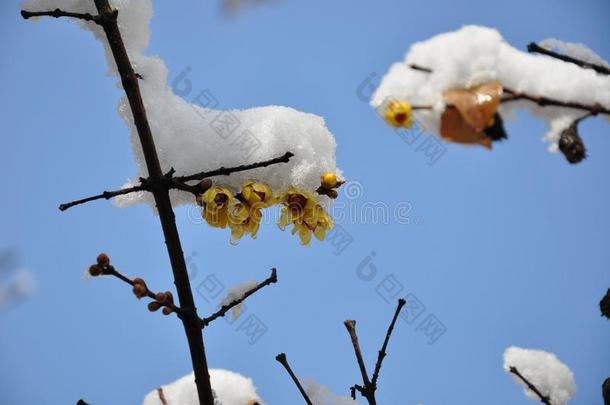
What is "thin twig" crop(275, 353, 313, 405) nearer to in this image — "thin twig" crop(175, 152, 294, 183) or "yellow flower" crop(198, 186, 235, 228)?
"yellow flower" crop(198, 186, 235, 228)

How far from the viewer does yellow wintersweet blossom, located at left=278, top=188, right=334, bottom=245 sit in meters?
1.89

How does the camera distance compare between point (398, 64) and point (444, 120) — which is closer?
point (444, 120)

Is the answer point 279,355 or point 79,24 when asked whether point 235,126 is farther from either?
point 279,355

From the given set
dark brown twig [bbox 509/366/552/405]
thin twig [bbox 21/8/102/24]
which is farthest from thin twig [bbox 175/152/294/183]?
dark brown twig [bbox 509/366/552/405]

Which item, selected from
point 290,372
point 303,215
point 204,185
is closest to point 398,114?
point 303,215

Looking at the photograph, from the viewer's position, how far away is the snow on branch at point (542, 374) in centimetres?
218

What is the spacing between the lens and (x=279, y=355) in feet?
7.09

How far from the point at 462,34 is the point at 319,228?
0.85 meters

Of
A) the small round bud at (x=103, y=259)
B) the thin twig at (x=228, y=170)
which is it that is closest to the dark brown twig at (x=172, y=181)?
the thin twig at (x=228, y=170)

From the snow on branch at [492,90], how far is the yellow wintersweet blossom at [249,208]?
521mm

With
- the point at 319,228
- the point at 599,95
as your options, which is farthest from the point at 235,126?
the point at 599,95

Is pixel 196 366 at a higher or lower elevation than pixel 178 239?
lower

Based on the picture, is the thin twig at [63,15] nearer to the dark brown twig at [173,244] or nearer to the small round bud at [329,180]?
the dark brown twig at [173,244]

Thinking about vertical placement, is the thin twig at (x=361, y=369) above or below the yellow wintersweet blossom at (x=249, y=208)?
below
